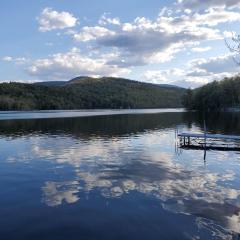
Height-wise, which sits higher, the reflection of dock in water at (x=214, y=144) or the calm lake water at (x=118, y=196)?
the reflection of dock in water at (x=214, y=144)

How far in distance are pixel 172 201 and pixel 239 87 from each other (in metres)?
163

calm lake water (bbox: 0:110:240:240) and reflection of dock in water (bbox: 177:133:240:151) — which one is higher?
reflection of dock in water (bbox: 177:133:240:151)

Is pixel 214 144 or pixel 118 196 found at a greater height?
pixel 214 144

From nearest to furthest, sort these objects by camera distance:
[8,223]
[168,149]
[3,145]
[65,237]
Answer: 1. [65,237]
2. [8,223]
3. [168,149]
4. [3,145]

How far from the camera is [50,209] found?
24641 millimetres

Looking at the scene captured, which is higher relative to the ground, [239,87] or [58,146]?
[239,87]

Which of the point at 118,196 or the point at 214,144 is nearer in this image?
the point at 118,196

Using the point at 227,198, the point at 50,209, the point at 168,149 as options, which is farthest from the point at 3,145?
the point at 227,198

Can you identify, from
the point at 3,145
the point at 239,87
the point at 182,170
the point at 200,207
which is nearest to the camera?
the point at 200,207

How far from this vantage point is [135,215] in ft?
77.8

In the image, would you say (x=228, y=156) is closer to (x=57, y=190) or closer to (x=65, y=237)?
(x=57, y=190)

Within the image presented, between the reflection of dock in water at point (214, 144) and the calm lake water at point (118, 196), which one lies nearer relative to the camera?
the calm lake water at point (118, 196)

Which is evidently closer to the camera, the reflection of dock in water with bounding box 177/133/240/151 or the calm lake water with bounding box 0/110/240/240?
the calm lake water with bounding box 0/110/240/240

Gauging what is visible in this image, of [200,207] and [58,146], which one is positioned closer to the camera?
[200,207]
